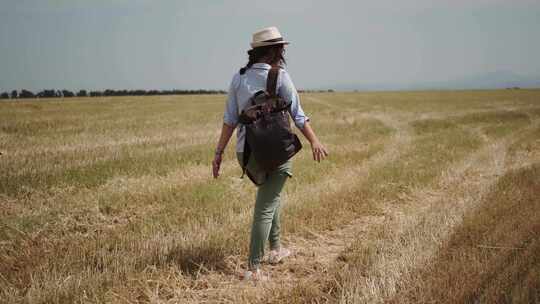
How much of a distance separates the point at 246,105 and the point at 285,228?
2.17m

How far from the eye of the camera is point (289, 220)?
536 centimetres

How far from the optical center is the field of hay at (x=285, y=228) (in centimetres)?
346

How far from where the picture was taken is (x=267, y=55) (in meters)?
3.55

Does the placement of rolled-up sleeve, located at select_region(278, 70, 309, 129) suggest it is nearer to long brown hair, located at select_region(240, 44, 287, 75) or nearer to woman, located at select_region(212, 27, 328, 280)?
woman, located at select_region(212, 27, 328, 280)

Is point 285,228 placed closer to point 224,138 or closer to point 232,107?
point 224,138

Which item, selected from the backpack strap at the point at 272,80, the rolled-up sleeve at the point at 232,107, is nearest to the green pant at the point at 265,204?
the rolled-up sleeve at the point at 232,107

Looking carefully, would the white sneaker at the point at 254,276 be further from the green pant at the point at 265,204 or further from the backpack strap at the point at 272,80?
the backpack strap at the point at 272,80

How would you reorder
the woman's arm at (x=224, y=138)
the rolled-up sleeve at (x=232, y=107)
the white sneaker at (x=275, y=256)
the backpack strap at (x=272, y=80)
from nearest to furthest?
the backpack strap at (x=272, y=80)
the rolled-up sleeve at (x=232, y=107)
the woman's arm at (x=224, y=138)
the white sneaker at (x=275, y=256)

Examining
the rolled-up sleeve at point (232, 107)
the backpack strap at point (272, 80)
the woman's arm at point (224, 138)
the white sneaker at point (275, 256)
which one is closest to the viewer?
the backpack strap at point (272, 80)

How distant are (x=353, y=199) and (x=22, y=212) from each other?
A: 4.97 m

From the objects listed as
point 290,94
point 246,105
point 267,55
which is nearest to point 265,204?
point 246,105

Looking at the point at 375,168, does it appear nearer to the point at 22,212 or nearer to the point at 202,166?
the point at 202,166

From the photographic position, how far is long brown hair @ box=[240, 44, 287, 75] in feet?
11.6

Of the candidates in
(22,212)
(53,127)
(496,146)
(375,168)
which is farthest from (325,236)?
(53,127)
